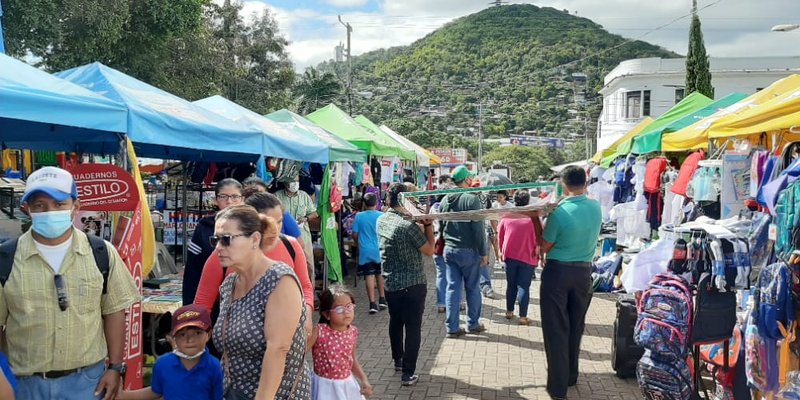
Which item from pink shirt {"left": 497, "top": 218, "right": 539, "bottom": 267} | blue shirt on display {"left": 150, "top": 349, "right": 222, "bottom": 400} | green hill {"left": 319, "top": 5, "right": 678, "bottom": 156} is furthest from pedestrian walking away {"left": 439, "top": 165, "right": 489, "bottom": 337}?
green hill {"left": 319, "top": 5, "right": 678, "bottom": 156}

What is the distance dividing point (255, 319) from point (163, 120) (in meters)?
2.62

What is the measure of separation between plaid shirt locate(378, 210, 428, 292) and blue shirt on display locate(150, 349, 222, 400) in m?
2.12

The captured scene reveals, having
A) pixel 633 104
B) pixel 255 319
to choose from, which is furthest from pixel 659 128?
pixel 633 104

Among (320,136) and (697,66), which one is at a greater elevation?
(697,66)

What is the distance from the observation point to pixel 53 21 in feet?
40.0

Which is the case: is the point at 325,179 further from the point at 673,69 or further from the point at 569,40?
the point at 569,40

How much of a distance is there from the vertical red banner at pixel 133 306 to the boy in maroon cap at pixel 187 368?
0.56 meters

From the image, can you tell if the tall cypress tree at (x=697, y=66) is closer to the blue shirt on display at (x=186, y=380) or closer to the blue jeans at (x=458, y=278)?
the blue jeans at (x=458, y=278)

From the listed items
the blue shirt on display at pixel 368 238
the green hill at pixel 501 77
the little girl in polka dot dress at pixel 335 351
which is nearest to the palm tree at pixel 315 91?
the green hill at pixel 501 77

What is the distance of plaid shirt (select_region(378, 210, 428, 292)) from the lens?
489 cm

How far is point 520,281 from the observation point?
291 inches

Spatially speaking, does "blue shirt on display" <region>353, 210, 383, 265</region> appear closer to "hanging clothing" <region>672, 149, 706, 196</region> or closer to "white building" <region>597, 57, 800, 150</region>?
"hanging clothing" <region>672, 149, 706, 196</region>

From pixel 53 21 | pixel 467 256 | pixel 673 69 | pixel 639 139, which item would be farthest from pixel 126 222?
pixel 673 69

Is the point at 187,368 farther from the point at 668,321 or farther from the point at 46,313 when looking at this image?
the point at 668,321
